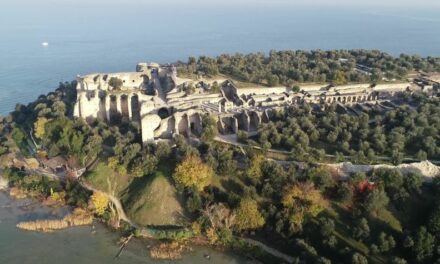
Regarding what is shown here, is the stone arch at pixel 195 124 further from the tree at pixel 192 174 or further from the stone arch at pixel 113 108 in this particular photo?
the stone arch at pixel 113 108

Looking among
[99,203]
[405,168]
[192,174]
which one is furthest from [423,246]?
[99,203]

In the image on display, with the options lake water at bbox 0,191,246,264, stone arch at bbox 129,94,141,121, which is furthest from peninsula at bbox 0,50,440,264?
lake water at bbox 0,191,246,264

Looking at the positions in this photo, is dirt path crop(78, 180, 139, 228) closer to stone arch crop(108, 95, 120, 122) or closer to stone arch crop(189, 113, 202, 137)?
stone arch crop(189, 113, 202, 137)

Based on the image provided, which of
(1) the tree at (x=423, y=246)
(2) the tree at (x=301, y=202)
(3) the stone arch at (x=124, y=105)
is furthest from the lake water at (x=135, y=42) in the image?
(1) the tree at (x=423, y=246)

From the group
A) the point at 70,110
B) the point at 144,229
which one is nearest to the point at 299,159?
the point at 144,229

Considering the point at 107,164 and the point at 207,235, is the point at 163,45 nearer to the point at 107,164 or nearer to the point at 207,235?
the point at 107,164

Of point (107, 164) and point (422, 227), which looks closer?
point (422, 227)

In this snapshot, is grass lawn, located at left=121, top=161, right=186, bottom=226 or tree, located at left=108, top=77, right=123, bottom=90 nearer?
grass lawn, located at left=121, top=161, right=186, bottom=226
